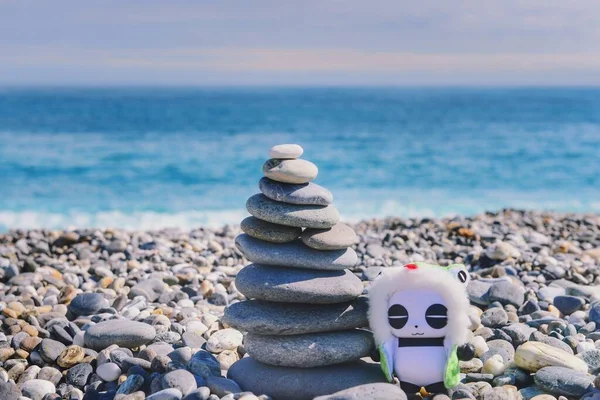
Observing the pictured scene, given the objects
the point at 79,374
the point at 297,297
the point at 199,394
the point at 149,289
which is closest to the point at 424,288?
the point at 297,297

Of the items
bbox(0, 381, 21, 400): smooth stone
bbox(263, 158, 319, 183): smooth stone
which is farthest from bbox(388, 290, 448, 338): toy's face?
bbox(0, 381, 21, 400): smooth stone

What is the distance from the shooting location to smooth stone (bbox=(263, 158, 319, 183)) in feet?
14.2

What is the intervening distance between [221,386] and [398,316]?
1154 millimetres

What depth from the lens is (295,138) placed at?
38.0 m

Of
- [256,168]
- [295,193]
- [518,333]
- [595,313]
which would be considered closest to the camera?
[295,193]

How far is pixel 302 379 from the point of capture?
4.23 meters

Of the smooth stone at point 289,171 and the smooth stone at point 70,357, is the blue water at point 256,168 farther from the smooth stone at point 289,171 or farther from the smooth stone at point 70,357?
the smooth stone at point 289,171

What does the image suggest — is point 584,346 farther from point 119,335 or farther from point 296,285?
point 119,335

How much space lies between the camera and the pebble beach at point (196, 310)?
443 cm

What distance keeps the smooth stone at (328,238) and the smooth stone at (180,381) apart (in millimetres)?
1097

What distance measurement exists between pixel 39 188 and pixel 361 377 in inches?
743

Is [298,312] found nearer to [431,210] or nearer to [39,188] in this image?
[431,210]

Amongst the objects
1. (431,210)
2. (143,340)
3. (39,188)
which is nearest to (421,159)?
(431,210)

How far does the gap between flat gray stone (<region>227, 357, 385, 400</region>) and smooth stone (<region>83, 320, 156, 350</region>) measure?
3.21 feet
